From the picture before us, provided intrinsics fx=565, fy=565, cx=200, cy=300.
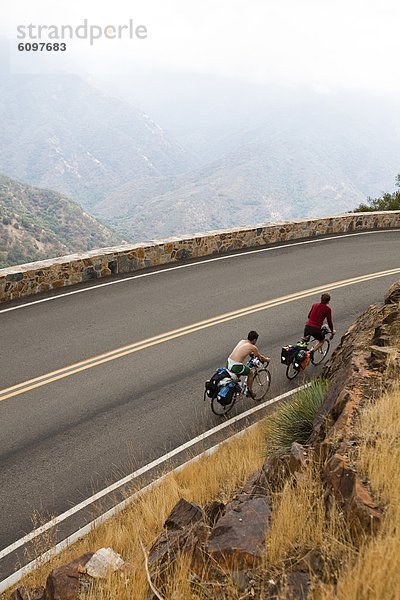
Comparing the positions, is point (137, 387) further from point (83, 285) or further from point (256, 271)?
point (256, 271)

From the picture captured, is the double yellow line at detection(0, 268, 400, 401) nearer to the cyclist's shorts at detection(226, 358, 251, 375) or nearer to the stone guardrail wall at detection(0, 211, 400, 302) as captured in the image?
the cyclist's shorts at detection(226, 358, 251, 375)

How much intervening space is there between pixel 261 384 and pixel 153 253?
7.10m

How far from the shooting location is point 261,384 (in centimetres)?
1045

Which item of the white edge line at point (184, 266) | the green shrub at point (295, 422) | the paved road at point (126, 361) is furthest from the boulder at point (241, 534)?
the white edge line at point (184, 266)

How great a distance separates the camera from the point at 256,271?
1638 cm

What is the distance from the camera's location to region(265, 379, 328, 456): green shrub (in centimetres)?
734

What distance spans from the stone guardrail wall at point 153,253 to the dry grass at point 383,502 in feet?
33.1

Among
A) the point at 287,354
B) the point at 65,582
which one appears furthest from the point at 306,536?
the point at 287,354

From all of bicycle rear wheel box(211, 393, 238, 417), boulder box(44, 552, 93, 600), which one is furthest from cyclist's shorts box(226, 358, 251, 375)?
boulder box(44, 552, 93, 600)

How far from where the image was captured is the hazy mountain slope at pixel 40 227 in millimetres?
82250

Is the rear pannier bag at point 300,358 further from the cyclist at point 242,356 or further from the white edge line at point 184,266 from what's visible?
the white edge line at point 184,266

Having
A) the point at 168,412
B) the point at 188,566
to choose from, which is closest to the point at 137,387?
the point at 168,412

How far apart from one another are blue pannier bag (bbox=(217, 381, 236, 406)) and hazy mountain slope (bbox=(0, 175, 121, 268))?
6692 centimetres

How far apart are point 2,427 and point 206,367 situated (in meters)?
3.91
